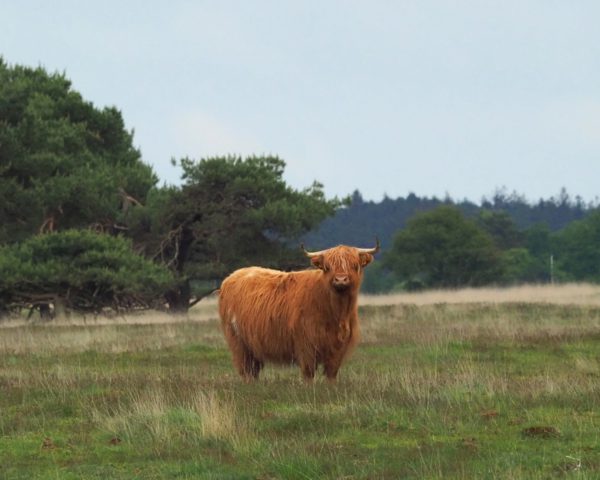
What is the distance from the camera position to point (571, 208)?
17175 cm

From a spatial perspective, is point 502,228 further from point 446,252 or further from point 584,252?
point 446,252

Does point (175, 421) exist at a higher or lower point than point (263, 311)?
lower

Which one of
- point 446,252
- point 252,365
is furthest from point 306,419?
point 446,252

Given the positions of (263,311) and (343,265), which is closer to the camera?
(343,265)

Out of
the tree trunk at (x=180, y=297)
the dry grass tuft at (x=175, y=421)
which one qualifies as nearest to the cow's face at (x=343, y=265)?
the dry grass tuft at (x=175, y=421)

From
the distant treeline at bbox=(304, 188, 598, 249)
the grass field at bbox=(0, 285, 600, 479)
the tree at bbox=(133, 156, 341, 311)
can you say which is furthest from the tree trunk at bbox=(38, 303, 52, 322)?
the distant treeline at bbox=(304, 188, 598, 249)

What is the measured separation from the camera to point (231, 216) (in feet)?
121

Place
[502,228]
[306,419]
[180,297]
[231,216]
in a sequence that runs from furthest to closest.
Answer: [502,228] → [180,297] → [231,216] → [306,419]

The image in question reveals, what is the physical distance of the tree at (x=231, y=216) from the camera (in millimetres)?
36656

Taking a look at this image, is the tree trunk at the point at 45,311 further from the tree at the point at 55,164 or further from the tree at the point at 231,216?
the tree at the point at 231,216

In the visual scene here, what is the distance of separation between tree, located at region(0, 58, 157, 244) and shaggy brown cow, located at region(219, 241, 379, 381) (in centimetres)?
2086

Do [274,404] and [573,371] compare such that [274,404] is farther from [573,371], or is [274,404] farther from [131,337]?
[131,337]

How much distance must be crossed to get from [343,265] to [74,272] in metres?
20.6

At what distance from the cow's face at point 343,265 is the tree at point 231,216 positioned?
929 inches
